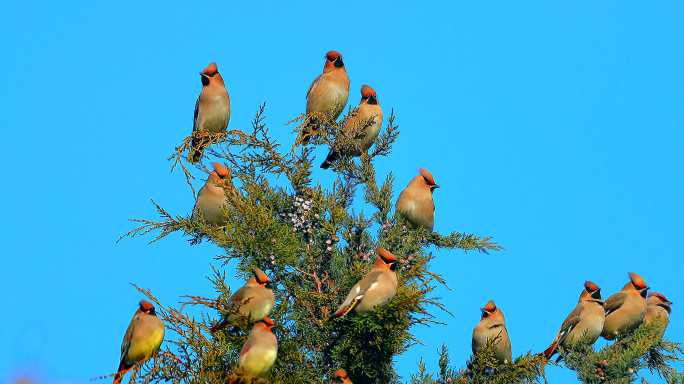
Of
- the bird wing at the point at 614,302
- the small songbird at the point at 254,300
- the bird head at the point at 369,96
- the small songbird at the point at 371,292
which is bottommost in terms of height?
the small songbird at the point at 371,292

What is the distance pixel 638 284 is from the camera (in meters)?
8.35

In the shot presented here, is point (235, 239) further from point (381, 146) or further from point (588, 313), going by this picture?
point (588, 313)

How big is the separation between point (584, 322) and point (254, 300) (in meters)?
2.65

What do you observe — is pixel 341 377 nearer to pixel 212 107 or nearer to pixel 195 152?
pixel 195 152

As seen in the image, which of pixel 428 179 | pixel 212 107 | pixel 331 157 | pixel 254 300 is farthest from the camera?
pixel 212 107

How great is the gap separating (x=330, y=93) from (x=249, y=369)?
383cm

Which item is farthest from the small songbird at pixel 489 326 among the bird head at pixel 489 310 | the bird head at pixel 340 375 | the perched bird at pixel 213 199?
the perched bird at pixel 213 199

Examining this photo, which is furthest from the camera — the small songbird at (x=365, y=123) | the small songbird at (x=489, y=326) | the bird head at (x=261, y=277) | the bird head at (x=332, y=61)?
the bird head at (x=332, y=61)

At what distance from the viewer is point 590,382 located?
21.0ft

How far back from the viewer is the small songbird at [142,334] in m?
6.51

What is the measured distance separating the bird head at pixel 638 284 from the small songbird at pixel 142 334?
3.51m

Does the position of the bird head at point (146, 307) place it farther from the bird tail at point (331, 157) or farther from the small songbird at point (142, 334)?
the bird tail at point (331, 157)

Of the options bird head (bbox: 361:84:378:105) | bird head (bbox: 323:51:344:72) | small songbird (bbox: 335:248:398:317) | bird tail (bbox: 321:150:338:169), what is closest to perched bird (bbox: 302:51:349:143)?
bird head (bbox: 323:51:344:72)

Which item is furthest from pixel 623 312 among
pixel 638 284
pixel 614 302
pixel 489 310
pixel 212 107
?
pixel 212 107
